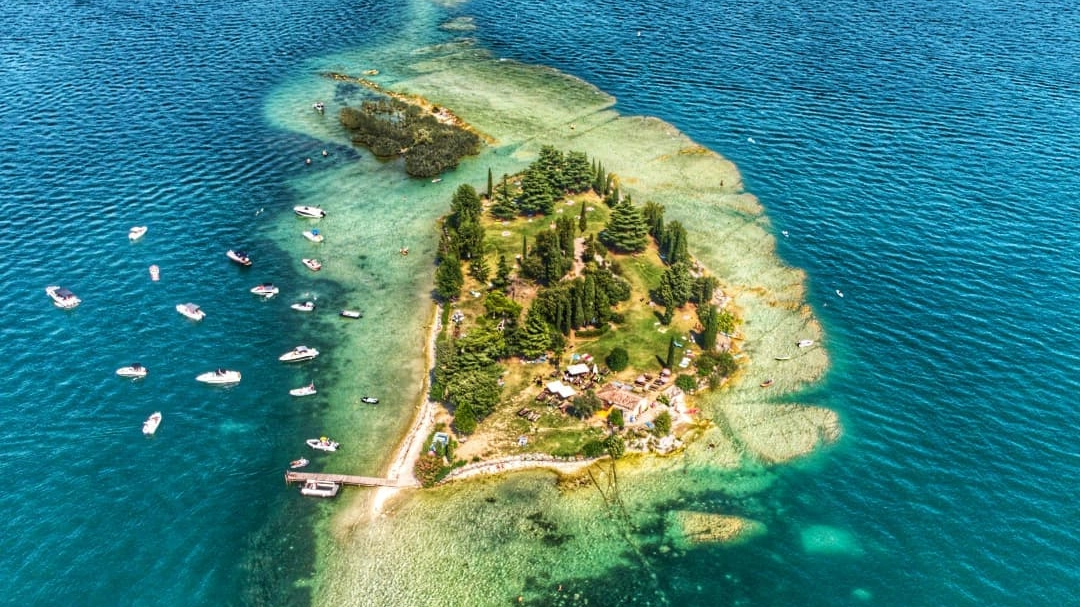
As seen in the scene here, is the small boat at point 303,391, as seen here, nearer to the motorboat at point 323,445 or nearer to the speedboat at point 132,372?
the motorboat at point 323,445

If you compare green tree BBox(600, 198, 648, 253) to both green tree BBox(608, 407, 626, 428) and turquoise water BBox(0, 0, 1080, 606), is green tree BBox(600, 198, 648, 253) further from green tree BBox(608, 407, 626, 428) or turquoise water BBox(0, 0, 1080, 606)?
green tree BBox(608, 407, 626, 428)

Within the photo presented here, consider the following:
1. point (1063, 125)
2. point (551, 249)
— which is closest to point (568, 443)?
point (551, 249)

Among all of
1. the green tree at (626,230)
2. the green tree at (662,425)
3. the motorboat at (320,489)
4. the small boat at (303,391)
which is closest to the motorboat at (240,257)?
the small boat at (303,391)

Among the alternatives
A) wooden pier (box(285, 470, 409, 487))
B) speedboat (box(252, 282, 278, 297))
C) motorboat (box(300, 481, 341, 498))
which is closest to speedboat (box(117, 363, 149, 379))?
speedboat (box(252, 282, 278, 297))

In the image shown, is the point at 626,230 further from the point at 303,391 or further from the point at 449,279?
the point at 303,391

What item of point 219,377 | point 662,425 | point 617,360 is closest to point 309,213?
point 219,377

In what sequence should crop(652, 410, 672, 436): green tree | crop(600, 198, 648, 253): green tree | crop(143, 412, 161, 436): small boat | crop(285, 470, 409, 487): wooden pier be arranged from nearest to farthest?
crop(285, 470, 409, 487): wooden pier < crop(652, 410, 672, 436): green tree < crop(143, 412, 161, 436): small boat < crop(600, 198, 648, 253): green tree
